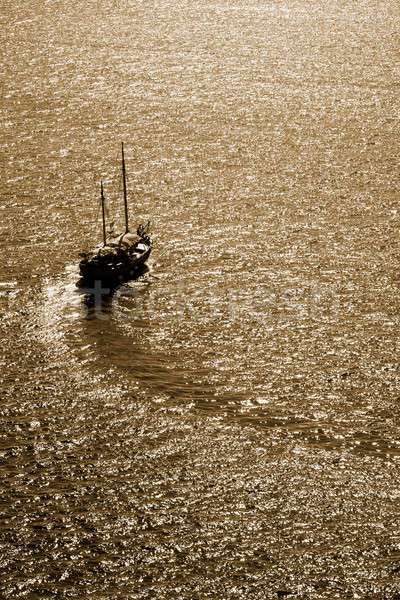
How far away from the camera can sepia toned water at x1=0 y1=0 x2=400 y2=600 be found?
49.7m

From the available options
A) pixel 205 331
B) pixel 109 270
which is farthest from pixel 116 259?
pixel 205 331

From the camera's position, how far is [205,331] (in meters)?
69.2

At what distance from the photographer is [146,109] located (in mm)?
112312

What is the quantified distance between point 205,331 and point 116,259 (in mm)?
9873

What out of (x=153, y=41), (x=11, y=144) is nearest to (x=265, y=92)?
(x=153, y=41)

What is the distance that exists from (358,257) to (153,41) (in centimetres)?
6497

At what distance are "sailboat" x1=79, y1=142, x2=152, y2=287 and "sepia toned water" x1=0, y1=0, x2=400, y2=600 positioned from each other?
168 centimetres

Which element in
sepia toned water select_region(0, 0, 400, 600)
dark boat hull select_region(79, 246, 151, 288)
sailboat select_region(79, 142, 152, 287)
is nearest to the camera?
A: sepia toned water select_region(0, 0, 400, 600)

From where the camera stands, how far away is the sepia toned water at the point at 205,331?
49.7 meters

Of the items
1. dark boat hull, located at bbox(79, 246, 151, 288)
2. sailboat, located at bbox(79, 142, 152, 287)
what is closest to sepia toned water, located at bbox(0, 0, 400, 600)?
dark boat hull, located at bbox(79, 246, 151, 288)

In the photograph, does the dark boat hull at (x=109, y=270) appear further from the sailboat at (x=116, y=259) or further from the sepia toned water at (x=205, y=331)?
the sepia toned water at (x=205, y=331)

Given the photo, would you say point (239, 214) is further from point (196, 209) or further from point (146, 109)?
point (146, 109)

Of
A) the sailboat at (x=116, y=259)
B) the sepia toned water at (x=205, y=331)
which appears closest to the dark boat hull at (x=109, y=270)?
the sailboat at (x=116, y=259)

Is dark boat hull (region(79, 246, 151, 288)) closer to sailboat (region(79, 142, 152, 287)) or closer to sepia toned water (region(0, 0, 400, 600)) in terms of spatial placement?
sailboat (region(79, 142, 152, 287))
